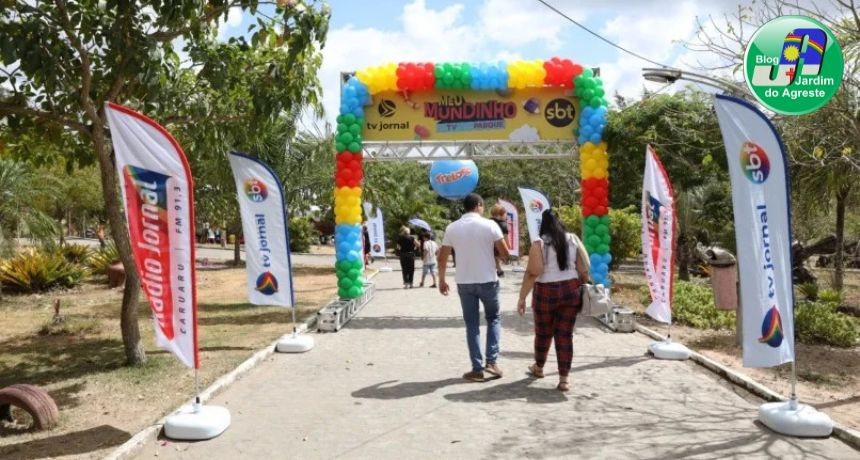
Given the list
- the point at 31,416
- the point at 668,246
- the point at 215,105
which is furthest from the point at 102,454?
the point at 668,246

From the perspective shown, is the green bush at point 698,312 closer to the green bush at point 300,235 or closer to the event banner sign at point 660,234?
the event banner sign at point 660,234

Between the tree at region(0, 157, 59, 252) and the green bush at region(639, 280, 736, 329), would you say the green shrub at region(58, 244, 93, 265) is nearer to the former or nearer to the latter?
the tree at region(0, 157, 59, 252)

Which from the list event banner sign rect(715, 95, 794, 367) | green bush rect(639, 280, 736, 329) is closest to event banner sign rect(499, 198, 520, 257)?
green bush rect(639, 280, 736, 329)

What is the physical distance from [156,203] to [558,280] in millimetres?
3556

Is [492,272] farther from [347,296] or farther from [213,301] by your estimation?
[213,301]

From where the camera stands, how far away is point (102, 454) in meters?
4.83

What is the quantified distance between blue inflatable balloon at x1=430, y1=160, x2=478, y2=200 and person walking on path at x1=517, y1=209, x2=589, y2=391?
1736 cm

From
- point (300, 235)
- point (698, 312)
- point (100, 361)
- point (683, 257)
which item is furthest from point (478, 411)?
point (300, 235)

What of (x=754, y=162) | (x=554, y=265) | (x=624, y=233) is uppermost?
(x=754, y=162)

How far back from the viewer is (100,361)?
8.27m

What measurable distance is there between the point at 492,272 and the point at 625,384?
5.84 feet

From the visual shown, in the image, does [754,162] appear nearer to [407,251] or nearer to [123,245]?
[123,245]

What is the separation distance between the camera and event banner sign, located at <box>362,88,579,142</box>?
472 inches

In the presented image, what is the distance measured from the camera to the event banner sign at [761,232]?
17.2ft
